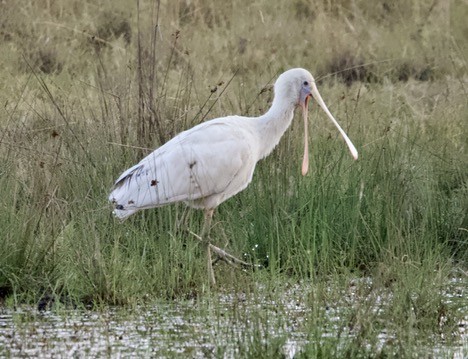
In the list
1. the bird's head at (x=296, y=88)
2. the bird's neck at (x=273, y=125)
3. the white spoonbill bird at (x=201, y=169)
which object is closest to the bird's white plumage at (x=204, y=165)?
the white spoonbill bird at (x=201, y=169)

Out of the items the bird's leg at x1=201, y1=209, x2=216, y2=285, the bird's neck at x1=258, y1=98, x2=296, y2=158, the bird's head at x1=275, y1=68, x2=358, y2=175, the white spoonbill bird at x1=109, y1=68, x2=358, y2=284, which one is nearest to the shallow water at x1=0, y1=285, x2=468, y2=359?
the bird's leg at x1=201, y1=209, x2=216, y2=285

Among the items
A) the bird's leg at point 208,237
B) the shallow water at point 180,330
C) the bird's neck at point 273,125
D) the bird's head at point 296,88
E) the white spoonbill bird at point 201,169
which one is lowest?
the shallow water at point 180,330

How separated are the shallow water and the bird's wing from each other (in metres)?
1.22

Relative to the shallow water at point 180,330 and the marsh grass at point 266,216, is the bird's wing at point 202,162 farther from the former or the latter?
the shallow water at point 180,330

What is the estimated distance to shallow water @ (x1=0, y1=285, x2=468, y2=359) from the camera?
5414 mm

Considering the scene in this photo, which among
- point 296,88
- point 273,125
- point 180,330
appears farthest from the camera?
point 296,88

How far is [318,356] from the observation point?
5297 millimetres

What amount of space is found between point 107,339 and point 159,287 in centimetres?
94

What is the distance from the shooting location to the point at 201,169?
797 cm

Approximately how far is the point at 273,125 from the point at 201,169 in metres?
0.55

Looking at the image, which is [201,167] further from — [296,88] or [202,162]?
[296,88]

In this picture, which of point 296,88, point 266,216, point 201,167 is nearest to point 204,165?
point 201,167

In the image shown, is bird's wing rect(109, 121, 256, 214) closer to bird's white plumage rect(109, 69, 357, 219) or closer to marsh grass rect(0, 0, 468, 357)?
bird's white plumage rect(109, 69, 357, 219)

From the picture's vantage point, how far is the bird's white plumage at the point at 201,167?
7.68m
